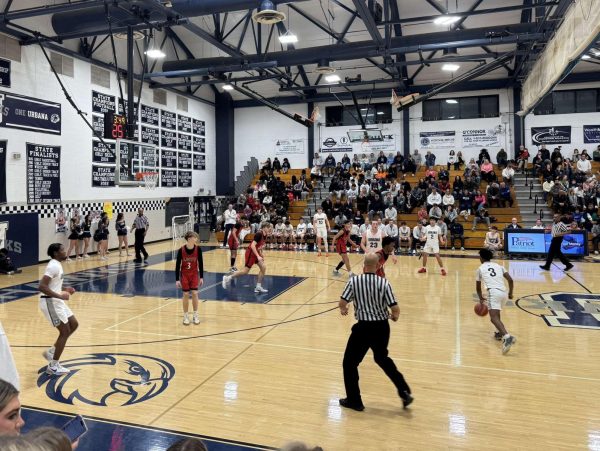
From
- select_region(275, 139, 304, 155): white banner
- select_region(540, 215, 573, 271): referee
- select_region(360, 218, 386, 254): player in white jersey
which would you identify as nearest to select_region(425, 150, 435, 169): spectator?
select_region(275, 139, 304, 155): white banner

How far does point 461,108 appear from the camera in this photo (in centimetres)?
2628

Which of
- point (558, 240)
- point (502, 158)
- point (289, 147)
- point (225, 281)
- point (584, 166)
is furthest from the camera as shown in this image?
point (289, 147)

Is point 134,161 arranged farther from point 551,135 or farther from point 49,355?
point 551,135

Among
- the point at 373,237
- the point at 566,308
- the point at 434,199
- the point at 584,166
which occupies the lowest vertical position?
the point at 566,308

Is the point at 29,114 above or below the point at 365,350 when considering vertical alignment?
above

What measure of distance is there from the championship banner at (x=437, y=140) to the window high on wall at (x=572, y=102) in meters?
4.39

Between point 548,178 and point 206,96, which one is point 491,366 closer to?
point 548,178

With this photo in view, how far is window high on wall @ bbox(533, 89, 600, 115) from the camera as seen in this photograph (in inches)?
954

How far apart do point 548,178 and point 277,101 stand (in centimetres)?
1550

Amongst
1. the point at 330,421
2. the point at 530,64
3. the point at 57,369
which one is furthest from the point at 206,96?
the point at 330,421

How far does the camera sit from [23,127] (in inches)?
606

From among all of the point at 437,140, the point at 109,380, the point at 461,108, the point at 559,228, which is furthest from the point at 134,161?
the point at 461,108

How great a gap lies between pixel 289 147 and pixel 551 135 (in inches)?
568

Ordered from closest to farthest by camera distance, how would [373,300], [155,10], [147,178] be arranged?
[373,300] < [155,10] < [147,178]
